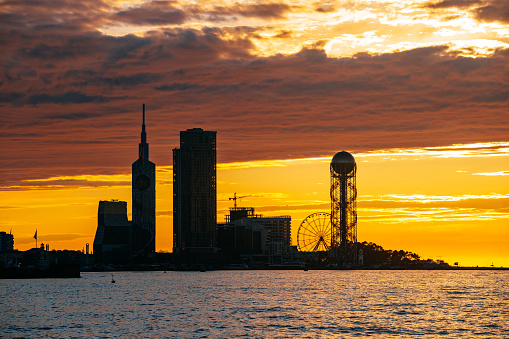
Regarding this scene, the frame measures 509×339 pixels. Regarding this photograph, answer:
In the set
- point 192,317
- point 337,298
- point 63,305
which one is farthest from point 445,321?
point 63,305

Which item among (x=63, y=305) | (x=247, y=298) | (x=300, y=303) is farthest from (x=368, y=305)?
(x=63, y=305)

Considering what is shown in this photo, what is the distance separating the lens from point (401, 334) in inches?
3922

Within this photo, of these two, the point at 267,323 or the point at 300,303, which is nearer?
the point at 267,323

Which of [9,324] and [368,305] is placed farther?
[368,305]

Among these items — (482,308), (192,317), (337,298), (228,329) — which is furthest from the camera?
(337,298)

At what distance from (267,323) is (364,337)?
20.2 m

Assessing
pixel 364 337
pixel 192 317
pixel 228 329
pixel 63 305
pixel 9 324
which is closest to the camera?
pixel 364 337

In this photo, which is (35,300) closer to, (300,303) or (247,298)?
(247,298)

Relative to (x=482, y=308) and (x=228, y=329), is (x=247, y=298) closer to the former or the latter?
(x=482, y=308)

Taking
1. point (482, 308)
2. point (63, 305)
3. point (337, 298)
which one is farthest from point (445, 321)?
point (63, 305)

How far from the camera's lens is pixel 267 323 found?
112625mm

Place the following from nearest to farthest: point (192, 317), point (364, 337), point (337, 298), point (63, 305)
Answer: point (364, 337) < point (192, 317) < point (63, 305) < point (337, 298)

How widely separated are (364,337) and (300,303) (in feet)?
185

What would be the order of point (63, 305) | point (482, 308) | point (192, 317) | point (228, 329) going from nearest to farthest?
point (228, 329), point (192, 317), point (482, 308), point (63, 305)
